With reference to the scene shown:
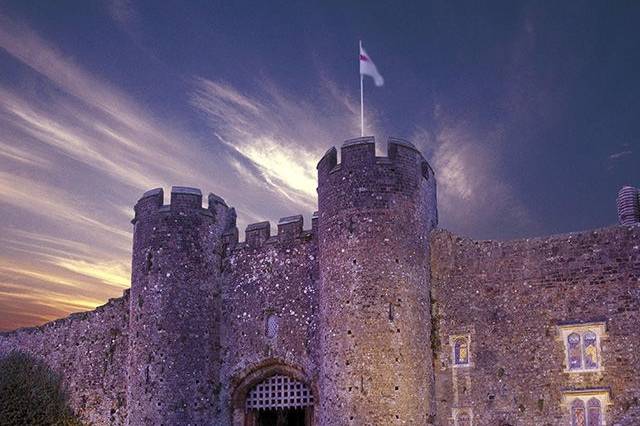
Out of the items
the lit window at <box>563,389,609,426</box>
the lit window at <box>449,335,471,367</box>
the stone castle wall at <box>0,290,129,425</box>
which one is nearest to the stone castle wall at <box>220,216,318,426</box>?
the lit window at <box>449,335,471,367</box>

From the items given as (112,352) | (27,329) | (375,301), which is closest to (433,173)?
(375,301)

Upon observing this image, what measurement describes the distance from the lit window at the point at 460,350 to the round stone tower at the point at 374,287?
67cm

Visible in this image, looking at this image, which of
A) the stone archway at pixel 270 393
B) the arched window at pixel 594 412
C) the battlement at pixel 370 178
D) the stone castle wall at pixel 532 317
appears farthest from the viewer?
the stone archway at pixel 270 393

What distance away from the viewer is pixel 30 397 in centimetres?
2742

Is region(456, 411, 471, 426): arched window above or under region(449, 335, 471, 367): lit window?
under

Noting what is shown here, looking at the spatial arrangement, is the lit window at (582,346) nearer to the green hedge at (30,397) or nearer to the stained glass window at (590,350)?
the stained glass window at (590,350)

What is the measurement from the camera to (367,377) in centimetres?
2027

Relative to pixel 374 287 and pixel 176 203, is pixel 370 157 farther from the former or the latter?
pixel 176 203

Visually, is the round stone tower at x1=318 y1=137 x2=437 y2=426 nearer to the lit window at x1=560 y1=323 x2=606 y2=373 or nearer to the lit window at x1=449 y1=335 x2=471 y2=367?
the lit window at x1=449 y1=335 x2=471 y2=367

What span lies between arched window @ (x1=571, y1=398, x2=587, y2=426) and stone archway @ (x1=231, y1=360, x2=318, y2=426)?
7.66 m

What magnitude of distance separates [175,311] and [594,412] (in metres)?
12.7

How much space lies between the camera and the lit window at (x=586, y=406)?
749 inches

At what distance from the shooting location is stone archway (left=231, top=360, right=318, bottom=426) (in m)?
23.8

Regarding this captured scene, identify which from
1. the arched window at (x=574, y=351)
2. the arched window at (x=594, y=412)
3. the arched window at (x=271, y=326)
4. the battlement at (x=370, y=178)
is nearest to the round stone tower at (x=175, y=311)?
the arched window at (x=271, y=326)
